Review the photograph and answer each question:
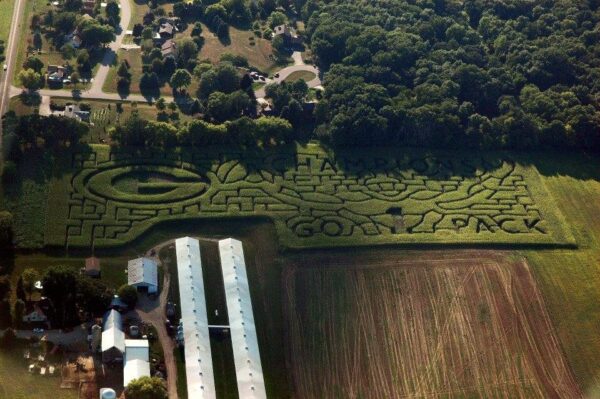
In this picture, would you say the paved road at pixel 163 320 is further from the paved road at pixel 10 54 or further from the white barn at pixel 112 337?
the paved road at pixel 10 54

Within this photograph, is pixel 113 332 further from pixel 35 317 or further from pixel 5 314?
pixel 5 314

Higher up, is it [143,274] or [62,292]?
[143,274]

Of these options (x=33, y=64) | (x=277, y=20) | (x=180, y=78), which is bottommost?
(x=180, y=78)

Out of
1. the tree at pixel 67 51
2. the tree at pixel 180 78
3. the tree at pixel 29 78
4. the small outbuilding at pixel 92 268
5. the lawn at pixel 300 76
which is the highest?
the tree at pixel 67 51

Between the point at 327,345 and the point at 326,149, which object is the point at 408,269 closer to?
the point at 327,345

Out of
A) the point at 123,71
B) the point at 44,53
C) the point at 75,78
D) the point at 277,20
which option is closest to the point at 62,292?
the point at 75,78

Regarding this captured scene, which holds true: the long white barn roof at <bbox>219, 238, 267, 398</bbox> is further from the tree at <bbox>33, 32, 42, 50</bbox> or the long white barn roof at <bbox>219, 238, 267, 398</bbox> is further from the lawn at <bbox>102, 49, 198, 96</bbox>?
the tree at <bbox>33, 32, 42, 50</bbox>

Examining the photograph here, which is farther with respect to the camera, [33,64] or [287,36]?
[287,36]

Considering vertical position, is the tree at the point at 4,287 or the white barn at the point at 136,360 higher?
the tree at the point at 4,287

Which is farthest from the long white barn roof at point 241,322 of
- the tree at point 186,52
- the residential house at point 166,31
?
the residential house at point 166,31
